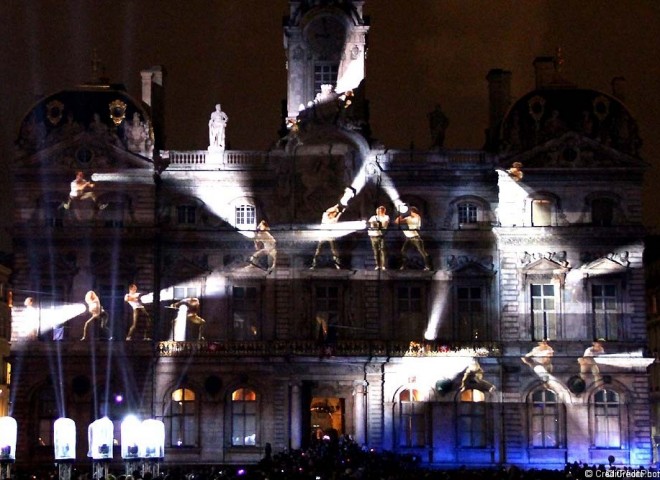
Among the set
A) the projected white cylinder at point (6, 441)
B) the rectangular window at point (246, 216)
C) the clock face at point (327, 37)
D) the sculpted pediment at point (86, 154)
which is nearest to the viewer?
the projected white cylinder at point (6, 441)

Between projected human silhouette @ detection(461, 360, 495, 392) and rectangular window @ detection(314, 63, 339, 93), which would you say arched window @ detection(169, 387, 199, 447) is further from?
→ rectangular window @ detection(314, 63, 339, 93)

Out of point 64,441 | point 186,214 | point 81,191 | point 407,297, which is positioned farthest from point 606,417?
point 64,441

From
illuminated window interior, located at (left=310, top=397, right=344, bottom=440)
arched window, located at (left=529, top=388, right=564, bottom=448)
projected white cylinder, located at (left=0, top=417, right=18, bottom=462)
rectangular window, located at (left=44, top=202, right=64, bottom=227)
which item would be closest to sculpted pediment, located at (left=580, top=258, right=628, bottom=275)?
arched window, located at (left=529, top=388, right=564, bottom=448)

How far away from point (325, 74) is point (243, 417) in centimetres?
1752

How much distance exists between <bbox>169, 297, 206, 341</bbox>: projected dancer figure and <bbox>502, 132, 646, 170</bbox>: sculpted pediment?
1600cm

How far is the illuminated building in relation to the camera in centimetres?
6319

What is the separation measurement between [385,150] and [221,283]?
10089mm

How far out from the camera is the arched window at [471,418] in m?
63.8

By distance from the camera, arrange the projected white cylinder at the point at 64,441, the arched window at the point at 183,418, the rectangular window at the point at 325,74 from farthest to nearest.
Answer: the rectangular window at the point at 325,74 → the arched window at the point at 183,418 → the projected white cylinder at the point at 64,441

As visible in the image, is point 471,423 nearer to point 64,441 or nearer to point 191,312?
point 191,312

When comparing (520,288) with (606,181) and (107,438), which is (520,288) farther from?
(107,438)

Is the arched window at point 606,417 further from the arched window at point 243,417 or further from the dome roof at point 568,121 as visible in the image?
the arched window at point 243,417

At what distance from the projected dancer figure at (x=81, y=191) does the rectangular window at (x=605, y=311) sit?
925 inches

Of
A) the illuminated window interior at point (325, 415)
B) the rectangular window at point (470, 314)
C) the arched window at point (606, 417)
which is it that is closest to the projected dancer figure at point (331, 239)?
the rectangular window at point (470, 314)
